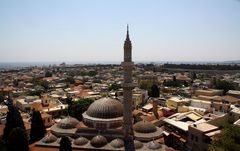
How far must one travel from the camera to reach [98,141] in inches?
739

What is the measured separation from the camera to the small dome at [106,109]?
21.0 metres

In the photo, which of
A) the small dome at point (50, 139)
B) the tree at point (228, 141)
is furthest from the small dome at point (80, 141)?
the tree at point (228, 141)

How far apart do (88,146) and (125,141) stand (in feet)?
9.19

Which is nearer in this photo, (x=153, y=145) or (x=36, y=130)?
(x=153, y=145)

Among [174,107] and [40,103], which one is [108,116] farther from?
[40,103]

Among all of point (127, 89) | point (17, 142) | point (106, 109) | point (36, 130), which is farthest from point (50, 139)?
point (127, 89)

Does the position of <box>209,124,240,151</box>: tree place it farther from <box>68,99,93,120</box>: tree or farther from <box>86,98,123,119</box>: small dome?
<box>68,99,93,120</box>: tree

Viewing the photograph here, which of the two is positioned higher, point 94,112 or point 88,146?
point 94,112

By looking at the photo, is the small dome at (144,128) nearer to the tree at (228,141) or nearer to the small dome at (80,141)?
the small dome at (80,141)

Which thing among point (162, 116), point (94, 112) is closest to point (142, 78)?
point (162, 116)

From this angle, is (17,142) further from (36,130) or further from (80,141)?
(80,141)

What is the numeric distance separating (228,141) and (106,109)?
9.52 m

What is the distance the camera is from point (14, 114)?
22078 mm

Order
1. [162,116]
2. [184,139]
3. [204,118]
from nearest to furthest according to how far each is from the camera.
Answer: [184,139] < [204,118] < [162,116]
